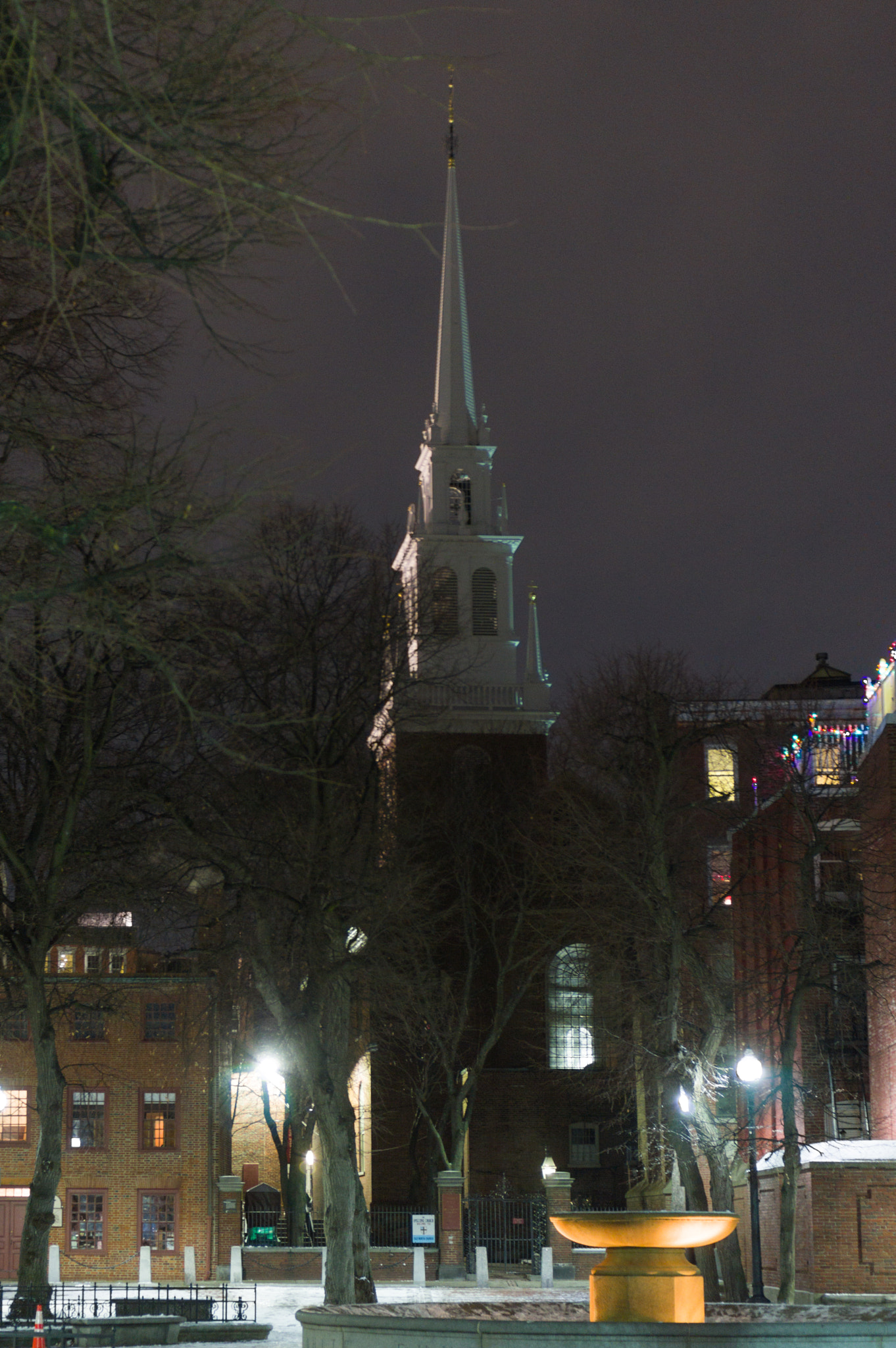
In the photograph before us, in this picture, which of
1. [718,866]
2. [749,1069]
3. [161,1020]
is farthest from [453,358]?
[749,1069]

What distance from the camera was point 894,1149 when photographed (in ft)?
98.9

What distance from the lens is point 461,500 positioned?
62.4 metres

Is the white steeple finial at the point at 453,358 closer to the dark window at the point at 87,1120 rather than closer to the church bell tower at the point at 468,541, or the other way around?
the church bell tower at the point at 468,541

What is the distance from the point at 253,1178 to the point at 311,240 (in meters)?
68.3

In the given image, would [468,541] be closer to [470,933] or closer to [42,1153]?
[470,933]

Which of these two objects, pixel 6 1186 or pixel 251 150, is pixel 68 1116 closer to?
pixel 6 1186

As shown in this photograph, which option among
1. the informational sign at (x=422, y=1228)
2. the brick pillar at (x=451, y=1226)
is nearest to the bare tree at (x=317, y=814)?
the informational sign at (x=422, y=1228)

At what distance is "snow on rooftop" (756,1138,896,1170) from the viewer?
3006 centimetres

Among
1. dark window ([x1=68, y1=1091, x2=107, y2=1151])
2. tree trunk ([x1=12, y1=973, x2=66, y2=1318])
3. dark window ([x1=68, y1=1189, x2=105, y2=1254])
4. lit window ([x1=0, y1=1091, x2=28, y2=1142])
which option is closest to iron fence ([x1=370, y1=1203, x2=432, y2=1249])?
dark window ([x1=68, y1=1189, x2=105, y2=1254])

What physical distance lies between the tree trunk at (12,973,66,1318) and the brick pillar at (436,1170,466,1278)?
71.2 feet

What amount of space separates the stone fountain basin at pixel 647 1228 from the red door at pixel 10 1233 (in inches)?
1310

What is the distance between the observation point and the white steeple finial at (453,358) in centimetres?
6275

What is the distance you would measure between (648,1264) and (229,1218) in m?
30.0

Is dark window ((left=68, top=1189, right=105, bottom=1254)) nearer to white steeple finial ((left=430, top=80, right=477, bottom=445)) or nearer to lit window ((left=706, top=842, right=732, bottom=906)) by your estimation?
lit window ((left=706, top=842, right=732, bottom=906))
